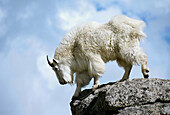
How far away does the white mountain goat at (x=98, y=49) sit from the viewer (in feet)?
29.8

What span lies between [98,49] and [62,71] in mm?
1487

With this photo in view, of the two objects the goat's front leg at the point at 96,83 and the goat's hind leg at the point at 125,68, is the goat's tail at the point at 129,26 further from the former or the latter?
the goat's front leg at the point at 96,83

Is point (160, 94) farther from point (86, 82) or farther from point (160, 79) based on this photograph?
point (86, 82)

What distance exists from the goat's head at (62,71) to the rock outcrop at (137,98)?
245 centimetres

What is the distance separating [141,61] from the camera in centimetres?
899

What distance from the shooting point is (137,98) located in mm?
6910

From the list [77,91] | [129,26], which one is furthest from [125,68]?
[77,91]

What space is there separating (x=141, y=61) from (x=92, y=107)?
208 cm

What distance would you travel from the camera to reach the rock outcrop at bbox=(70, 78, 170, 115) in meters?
6.65

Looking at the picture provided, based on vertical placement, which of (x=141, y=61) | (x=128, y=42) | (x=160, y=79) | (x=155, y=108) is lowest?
(x=155, y=108)

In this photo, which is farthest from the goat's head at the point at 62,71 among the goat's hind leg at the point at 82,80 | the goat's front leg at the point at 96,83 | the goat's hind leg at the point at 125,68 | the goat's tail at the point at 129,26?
the goat's tail at the point at 129,26

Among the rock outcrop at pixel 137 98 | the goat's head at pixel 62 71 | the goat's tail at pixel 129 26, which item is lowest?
the rock outcrop at pixel 137 98

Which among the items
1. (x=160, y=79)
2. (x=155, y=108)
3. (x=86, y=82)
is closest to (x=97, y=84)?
(x=86, y=82)

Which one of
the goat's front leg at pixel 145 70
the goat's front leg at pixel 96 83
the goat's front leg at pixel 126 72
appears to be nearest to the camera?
the goat's front leg at pixel 145 70
